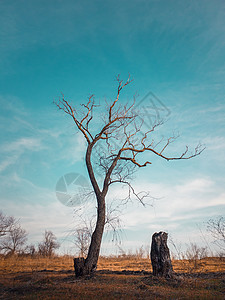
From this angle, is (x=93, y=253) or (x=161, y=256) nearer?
(x=161, y=256)

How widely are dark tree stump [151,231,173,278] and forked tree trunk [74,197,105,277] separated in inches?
87.7

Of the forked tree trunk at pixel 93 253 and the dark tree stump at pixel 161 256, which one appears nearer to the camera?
the dark tree stump at pixel 161 256

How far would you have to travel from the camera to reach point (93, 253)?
9.29 m

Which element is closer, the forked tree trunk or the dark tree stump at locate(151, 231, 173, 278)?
the dark tree stump at locate(151, 231, 173, 278)

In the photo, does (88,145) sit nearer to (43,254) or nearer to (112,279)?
(112,279)

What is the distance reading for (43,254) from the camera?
73.3 ft

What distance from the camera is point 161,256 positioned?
8.05 m

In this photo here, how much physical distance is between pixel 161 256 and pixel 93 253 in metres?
2.65

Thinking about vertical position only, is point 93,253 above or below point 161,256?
above

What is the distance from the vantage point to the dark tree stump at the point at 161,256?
784cm

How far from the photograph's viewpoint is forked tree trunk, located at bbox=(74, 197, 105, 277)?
29.2ft

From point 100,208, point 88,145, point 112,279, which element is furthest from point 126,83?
point 112,279

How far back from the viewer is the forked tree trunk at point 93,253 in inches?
351

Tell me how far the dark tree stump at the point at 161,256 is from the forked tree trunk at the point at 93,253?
2.23m
